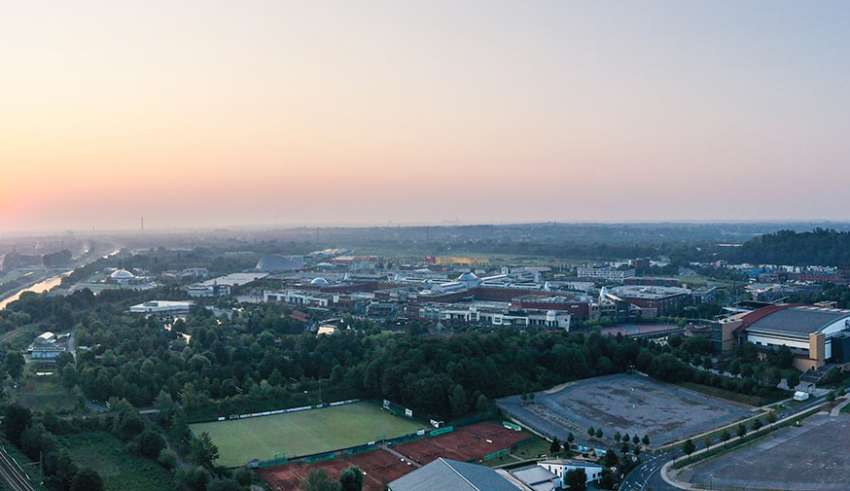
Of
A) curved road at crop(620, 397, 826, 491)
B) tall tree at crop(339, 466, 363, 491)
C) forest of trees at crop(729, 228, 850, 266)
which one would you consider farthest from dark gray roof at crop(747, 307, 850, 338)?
forest of trees at crop(729, 228, 850, 266)

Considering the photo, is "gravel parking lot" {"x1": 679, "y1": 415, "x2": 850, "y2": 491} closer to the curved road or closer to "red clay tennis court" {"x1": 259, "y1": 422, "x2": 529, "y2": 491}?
the curved road

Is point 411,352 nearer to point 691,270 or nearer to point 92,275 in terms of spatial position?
point 691,270

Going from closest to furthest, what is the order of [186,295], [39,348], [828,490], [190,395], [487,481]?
1. [487,481]
2. [828,490]
3. [190,395]
4. [39,348]
5. [186,295]

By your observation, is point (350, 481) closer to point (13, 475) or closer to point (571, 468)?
point (571, 468)

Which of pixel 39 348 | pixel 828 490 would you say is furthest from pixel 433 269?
pixel 828 490

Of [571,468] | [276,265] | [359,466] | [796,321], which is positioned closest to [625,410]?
[571,468]
